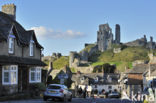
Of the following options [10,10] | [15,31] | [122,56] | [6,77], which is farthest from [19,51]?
[122,56]

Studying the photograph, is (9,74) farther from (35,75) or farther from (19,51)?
(35,75)

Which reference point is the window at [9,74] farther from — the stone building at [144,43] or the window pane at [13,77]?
the stone building at [144,43]

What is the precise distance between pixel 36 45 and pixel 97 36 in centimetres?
16742

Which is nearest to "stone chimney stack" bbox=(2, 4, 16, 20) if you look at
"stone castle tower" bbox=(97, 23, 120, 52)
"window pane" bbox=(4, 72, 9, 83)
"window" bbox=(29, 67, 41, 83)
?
"window" bbox=(29, 67, 41, 83)

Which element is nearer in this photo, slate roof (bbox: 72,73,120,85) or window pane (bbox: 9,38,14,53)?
window pane (bbox: 9,38,14,53)

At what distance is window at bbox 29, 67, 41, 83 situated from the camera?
30.8 metres

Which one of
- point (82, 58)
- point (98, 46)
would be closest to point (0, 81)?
point (82, 58)

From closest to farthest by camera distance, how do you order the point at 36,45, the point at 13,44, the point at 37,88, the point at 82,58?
the point at 13,44 → the point at 37,88 → the point at 36,45 → the point at 82,58

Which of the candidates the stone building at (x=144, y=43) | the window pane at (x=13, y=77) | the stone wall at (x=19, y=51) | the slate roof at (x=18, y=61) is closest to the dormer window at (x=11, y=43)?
the stone wall at (x=19, y=51)

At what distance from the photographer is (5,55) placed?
25859 mm

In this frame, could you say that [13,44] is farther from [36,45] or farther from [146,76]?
[146,76]

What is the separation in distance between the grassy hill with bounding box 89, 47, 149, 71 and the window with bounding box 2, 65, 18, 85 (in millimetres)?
121412

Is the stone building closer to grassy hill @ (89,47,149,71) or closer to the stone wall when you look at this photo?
grassy hill @ (89,47,149,71)

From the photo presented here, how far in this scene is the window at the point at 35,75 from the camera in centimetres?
3078
